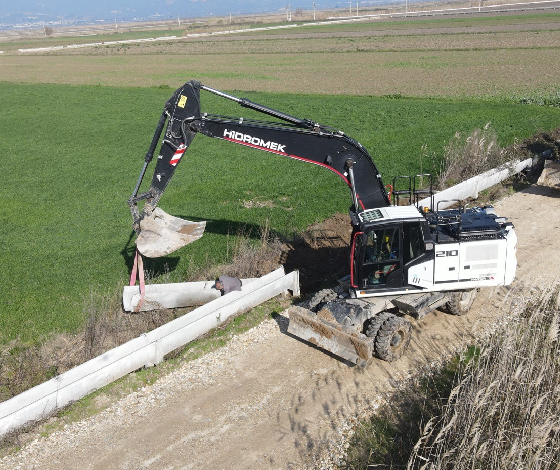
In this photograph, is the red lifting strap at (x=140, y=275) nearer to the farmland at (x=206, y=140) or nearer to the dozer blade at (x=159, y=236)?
the dozer blade at (x=159, y=236)

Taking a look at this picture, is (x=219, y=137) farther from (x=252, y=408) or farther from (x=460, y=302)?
(x=460, y=302)

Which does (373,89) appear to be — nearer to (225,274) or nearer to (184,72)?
(184,72)

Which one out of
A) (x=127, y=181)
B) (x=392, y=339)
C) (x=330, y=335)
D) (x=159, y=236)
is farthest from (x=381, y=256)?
(x=127, y=181)

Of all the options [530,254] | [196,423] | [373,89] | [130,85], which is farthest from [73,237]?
[130,85]

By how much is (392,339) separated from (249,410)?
2.94 meters

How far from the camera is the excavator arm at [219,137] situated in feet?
38.5

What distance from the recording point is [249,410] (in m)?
10.3

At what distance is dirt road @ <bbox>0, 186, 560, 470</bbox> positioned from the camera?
924 centimetres

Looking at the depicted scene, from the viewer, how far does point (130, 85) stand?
171 ft

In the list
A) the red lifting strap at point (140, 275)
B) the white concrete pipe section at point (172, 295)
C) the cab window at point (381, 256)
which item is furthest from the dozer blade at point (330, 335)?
the red lifting strap at point (140, 275)

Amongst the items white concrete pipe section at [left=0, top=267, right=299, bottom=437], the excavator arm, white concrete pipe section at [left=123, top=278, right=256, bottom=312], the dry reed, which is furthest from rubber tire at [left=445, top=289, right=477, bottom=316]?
white concrete pipe section at [left=123, top=278, right=256, bottom=312]

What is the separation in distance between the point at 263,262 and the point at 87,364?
18.6 feet

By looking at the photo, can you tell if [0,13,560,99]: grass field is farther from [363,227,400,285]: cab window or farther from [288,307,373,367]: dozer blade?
[288,307,373,367]: dozer blade

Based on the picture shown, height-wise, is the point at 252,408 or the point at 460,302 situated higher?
the point at 460,302
